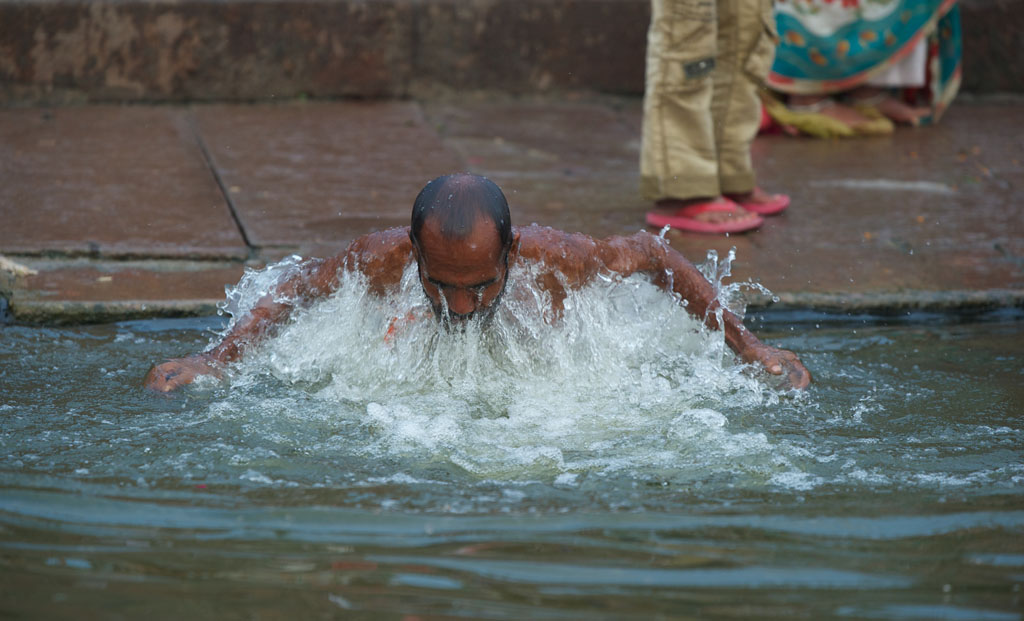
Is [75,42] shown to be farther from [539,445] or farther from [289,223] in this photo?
[539,445]

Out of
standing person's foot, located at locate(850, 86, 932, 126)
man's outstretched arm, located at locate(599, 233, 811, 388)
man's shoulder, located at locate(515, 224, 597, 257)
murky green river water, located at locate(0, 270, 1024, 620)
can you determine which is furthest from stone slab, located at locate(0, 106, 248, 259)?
standing person's foot, located at locate(850, 86, 932, 126)

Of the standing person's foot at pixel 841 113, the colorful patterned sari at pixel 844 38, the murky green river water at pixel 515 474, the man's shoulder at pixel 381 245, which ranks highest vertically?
the colorful patterned sari at pixel 844 38

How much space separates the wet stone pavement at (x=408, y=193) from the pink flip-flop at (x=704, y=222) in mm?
40

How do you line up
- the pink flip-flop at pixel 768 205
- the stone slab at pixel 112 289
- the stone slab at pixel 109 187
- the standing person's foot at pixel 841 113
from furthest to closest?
1. the standing person's foot at pixel 841 113
2. the pink flip-flop at pixel 768 205
3. the stone slab at pixel 109 187
4. the stone slab at pixel 112 289

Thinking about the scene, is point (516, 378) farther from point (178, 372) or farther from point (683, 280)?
point (178, 372)

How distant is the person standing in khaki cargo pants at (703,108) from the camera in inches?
171

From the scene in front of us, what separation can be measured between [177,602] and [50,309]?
182cm

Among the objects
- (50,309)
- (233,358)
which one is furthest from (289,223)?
(233,358)

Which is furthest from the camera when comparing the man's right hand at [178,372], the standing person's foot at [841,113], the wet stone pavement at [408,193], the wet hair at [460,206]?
the standing person's foot at [841,113]

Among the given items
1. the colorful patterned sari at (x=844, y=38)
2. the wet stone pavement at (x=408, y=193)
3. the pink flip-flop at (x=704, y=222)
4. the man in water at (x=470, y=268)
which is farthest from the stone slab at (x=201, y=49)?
the man in water at (x=470, y=268)

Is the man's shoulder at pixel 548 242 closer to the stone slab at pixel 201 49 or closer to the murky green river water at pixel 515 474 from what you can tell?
the murky green river water at pixel 515 474

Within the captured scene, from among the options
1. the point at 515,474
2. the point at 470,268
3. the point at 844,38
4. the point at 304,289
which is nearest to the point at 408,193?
the point at 304,289

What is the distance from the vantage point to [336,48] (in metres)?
6.23

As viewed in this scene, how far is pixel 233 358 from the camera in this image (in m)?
3.28
